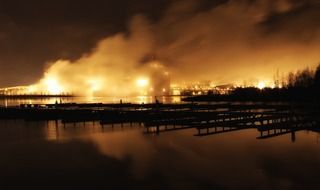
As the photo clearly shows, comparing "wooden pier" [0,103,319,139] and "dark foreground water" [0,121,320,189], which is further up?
"wooden pier" [0,103,319,139]

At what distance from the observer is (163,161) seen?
17.6 m

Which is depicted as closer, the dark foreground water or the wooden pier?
the dark foreground water

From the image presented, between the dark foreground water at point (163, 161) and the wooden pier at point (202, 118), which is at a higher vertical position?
the wooden pier at point (202, 118)

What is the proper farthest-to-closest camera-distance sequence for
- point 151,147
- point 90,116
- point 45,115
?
1. point 45,115
2. point 90,116
3. point 151,147

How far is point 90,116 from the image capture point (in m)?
39.9

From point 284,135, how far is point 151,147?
8.54 meters

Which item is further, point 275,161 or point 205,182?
point 275,161

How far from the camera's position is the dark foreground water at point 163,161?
1372 centimetres

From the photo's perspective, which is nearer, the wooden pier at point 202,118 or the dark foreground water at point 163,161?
the dark foreground water at point 163,161

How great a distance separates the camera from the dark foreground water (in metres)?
13.7

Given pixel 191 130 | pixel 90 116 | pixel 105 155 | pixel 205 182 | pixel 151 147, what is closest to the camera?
pixel 205 182

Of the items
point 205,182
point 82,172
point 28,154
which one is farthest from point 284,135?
point 28,154

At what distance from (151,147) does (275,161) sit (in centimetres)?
742

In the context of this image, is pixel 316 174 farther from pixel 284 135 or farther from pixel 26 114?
pixel 26 114
